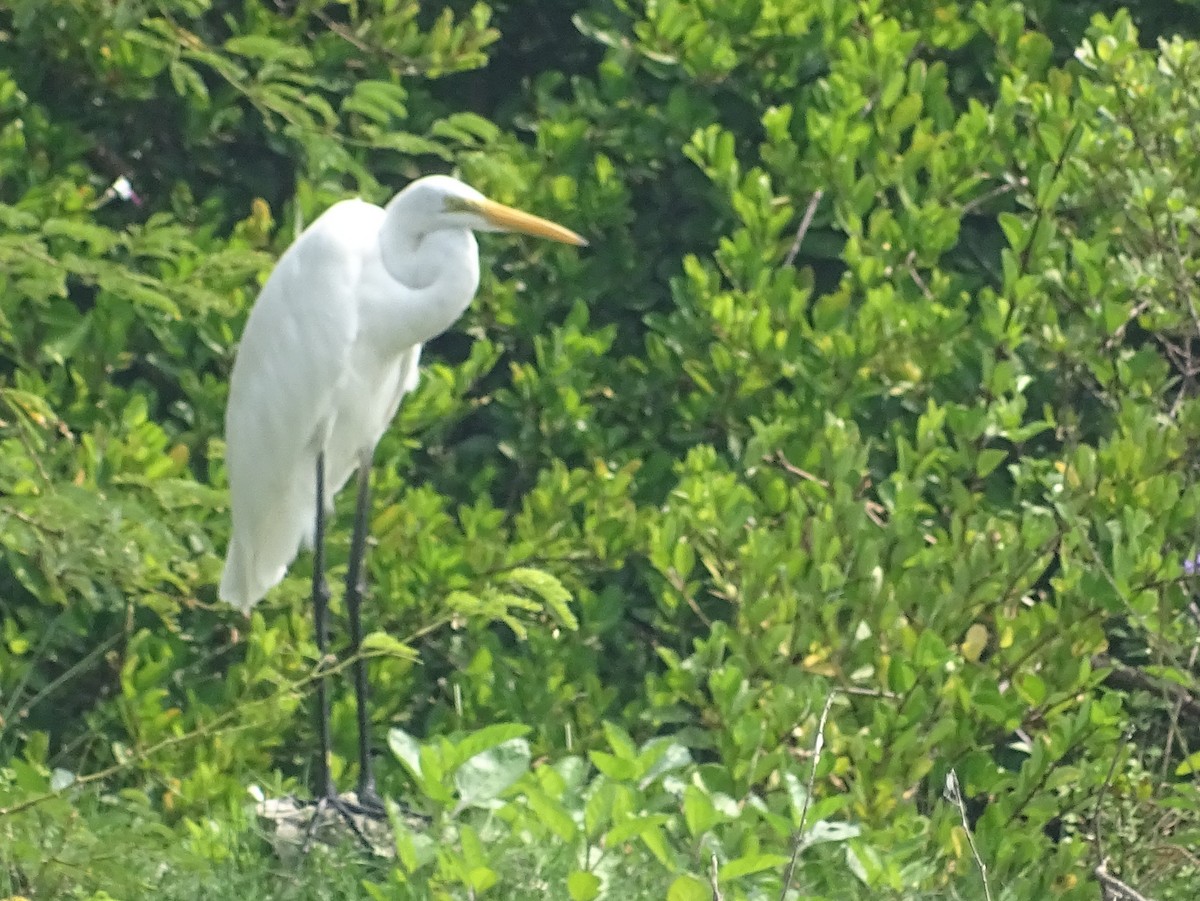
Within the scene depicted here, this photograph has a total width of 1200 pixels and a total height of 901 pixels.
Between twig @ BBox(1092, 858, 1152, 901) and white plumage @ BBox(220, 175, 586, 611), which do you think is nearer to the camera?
twig @ BBox(1092, 858, 1152, 901)

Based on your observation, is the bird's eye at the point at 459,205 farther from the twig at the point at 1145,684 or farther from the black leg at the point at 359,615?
the twig at the point at 1145,684

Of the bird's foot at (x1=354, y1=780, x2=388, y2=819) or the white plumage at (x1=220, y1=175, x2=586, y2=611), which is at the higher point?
the white plumage at (x1=220, y1=175, x2=586, y2=611)

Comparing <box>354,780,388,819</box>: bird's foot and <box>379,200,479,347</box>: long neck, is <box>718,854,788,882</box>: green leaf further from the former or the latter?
<box>379,200,479,347</box>: long neck

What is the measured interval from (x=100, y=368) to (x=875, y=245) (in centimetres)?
197

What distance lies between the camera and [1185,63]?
11.5 ft

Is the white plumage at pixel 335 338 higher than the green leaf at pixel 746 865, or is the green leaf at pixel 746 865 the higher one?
the white plumage at pixel 335 338

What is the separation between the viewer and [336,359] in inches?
144

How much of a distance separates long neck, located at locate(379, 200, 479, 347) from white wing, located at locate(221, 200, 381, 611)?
2.6 inches

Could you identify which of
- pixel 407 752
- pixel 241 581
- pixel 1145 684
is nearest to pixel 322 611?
pixel 241 581

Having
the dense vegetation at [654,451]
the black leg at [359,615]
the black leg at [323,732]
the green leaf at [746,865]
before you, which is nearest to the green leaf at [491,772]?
the dense vegetation at [654,451]

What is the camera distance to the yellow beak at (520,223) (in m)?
3.45

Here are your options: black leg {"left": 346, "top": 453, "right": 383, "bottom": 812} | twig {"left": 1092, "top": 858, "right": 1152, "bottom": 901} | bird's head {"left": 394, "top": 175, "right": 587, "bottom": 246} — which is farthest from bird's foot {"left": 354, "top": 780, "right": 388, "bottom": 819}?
twig {"left": 1092, "top": 858, "right": 1152, "bottom": 901}

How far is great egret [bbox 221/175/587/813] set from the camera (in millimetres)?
3551

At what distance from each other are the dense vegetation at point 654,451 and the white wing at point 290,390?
0.54 ft
